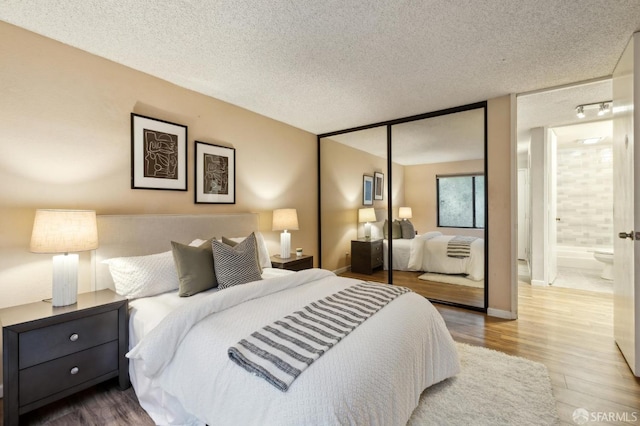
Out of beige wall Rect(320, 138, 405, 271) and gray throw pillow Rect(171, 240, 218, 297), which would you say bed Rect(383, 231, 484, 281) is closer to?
beige wall Rect(320, 138, 405, 271)

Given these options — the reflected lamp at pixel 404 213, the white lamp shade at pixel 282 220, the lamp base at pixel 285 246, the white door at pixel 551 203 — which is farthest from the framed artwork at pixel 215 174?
the white door at pixel 551 203

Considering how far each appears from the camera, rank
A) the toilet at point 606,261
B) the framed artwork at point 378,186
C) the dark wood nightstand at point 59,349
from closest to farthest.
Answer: the dark wood nightstand at point 59,349
the framed artwork at point 378,186
the toilet at point 606,261

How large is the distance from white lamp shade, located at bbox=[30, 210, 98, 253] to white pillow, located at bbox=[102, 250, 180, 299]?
1.00ft

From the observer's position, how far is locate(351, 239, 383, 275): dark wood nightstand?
14.1 feet

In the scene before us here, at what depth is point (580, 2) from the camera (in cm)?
178

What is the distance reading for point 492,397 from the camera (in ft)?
6.09

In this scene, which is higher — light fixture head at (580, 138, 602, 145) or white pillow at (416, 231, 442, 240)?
light fixture head at (580, 138, 602, 145)

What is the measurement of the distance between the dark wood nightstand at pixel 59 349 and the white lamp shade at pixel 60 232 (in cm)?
39

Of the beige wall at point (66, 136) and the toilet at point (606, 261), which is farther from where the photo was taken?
the toilet at point (606, 261)

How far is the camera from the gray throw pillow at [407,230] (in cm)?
395

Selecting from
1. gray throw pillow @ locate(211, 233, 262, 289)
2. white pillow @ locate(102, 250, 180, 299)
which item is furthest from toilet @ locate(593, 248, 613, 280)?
white pillow @ locate(102, 250, 180, 299)

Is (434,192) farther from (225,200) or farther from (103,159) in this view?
(103,159)

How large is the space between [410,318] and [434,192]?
2.32 m

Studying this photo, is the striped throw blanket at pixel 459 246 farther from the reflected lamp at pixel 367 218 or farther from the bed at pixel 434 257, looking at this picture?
the reflected lamp at pixel 367 218
